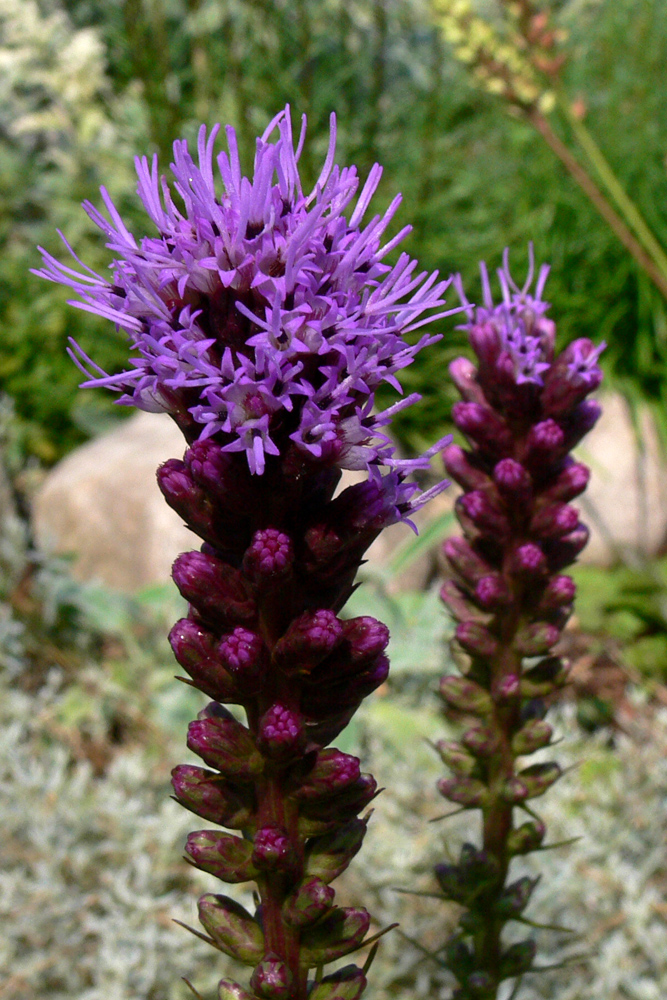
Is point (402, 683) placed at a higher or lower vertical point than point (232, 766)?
higher

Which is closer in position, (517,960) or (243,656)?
(243,656)

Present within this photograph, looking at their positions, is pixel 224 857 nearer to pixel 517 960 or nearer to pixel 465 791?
pixel 465 791

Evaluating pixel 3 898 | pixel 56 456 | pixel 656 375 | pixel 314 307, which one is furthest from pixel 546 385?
pixel 56 456

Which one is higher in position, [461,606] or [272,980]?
[461,606]

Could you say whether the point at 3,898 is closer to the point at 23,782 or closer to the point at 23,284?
the point at 23,782

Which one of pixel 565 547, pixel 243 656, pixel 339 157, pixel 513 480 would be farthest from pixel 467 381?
pixel 339 157

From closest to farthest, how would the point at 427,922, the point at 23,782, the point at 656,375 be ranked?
the point at 427,922 → the point at 23,782 → the point at 656,375

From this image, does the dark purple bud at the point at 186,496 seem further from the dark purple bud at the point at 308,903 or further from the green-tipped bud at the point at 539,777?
the green-tipped bud at the point at 539,777

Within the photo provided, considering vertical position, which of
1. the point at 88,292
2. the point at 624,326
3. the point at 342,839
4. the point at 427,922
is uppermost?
the point at 624,326

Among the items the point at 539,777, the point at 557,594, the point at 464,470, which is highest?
the point at 464,470
